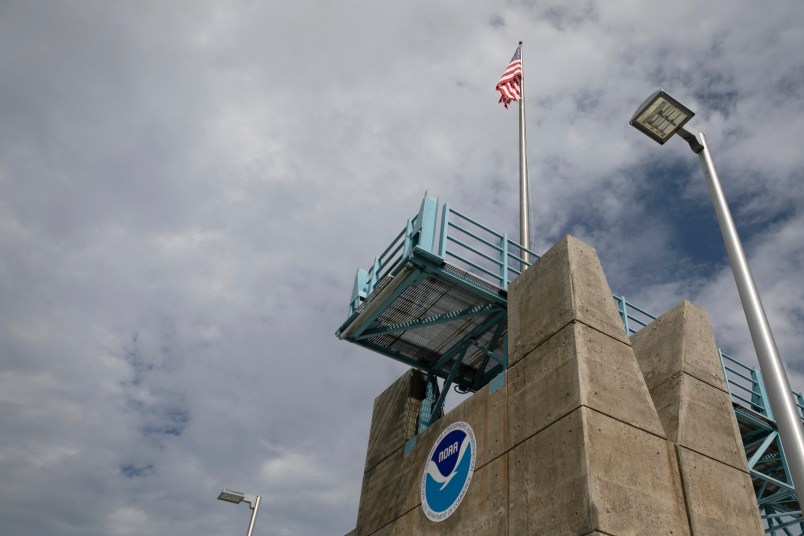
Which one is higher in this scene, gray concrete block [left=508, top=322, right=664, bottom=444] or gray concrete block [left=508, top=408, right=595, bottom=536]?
gray concrete block [left=508, top=322, right=664, bottom=444]

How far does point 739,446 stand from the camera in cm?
1198

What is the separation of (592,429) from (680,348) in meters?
4.09

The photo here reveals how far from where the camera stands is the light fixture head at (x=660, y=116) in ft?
28.7

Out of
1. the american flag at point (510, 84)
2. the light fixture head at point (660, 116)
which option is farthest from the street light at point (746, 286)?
the american flag at point (510, 84)

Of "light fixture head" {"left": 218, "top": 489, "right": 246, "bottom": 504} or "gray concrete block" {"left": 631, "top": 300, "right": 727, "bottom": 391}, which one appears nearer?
"gray concrete block" {"left": 631, "top": 300, "right": 727, "bottom": 391}

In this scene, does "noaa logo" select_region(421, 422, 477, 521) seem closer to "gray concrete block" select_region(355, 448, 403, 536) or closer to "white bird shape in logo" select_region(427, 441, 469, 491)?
"white bird shape in logo" select_region(427, 441, 469, 491)

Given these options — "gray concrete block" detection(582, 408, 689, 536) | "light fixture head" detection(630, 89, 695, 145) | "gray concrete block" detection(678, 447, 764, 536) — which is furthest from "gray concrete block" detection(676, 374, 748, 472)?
"light fixture head" detection(630, 89, 695, 145)

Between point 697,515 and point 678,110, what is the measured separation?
6.13 metres

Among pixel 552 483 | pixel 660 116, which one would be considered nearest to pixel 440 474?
pixel 552 483

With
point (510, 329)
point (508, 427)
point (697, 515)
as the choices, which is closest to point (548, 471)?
point (508, 427)

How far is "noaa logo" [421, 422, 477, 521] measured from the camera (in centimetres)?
1222

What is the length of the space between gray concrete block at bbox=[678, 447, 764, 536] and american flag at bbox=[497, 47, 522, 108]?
48.6ft

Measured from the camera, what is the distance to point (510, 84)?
23.0 m

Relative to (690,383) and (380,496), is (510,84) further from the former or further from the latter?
(380,496)
